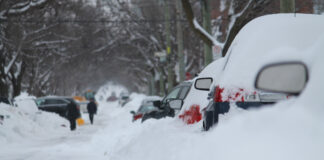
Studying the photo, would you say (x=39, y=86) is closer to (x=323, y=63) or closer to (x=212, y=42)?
(x=212, y=42)

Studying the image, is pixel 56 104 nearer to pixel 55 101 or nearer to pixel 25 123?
pixel 55 101

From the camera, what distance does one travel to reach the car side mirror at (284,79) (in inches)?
127

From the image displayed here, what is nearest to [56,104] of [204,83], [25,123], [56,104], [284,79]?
[56,104]

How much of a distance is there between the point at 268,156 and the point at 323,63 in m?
0.72

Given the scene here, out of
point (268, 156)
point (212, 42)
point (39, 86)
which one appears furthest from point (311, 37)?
point (39, 86)

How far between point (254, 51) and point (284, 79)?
45.1 inches

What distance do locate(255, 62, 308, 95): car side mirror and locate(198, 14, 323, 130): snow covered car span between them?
599 millimetres

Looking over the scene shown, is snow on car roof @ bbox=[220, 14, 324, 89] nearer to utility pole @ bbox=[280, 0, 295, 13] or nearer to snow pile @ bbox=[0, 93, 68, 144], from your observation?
utility pole @ bbox=[280, 0, 295, 13]

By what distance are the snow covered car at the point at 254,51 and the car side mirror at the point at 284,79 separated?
0.60m

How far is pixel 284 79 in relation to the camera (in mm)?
3254

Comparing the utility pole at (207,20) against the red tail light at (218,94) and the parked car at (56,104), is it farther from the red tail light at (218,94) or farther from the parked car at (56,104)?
the red tail light at (218,94)

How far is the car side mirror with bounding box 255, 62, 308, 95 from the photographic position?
3.22 m

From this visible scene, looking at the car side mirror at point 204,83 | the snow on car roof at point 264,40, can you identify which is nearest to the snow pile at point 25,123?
the car side mirror at point 204,83

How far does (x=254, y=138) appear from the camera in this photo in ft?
10.3
